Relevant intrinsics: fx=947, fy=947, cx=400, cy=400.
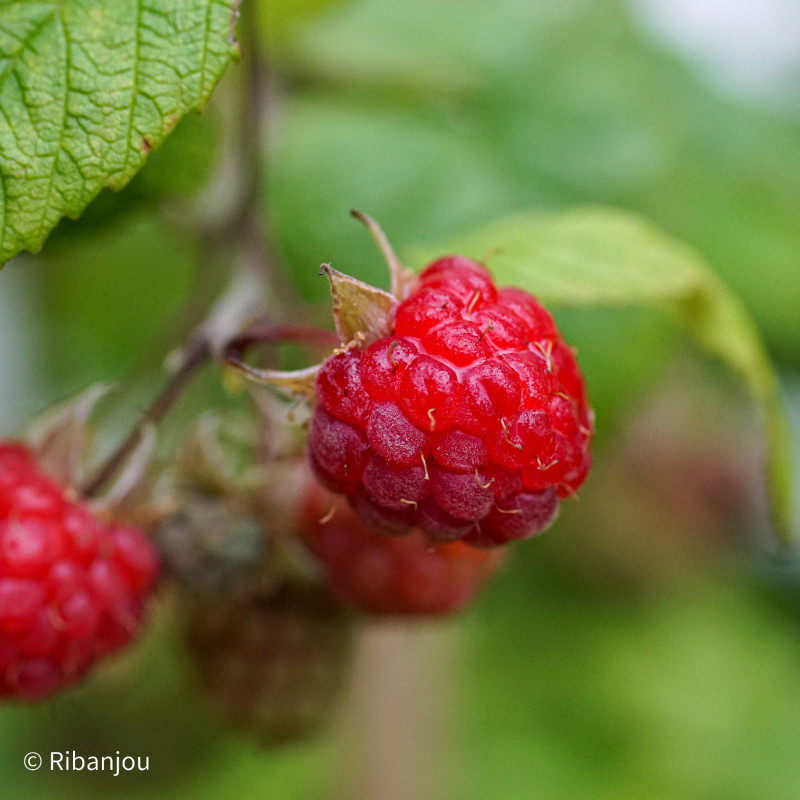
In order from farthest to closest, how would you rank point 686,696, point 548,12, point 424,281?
point 686,696
point 548,12
point 424,281

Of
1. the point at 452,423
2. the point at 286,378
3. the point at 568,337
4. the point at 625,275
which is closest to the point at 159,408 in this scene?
the point at 286,378

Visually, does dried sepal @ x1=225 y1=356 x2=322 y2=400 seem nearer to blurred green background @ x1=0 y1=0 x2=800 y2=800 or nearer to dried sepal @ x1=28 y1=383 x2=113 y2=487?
dried sepal @ x1=28 y1=383 x2=113 y2=487

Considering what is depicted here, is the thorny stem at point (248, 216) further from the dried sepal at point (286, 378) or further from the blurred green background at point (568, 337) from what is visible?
the dried sepal at point (286, 378)

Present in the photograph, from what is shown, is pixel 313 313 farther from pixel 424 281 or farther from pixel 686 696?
pixel 686 696

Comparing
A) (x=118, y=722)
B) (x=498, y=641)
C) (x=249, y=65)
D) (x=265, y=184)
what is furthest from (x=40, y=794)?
(x=249, y=65)

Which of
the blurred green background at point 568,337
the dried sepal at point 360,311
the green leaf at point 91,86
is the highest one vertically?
the green leaf at point 91,86

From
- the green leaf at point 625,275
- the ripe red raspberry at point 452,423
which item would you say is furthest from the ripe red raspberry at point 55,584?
the green leaf at point 625,275

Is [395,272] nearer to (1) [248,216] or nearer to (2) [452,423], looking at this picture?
(2) [452,423]
